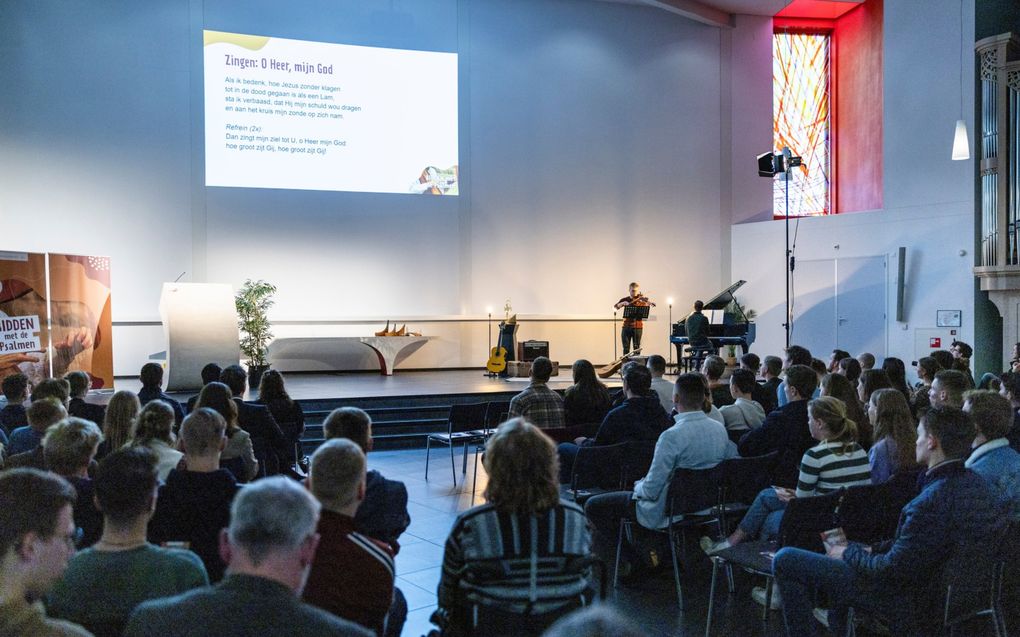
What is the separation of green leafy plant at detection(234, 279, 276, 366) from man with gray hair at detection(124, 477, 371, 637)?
33.6 feet

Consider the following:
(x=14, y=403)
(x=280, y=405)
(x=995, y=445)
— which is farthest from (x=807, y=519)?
(x=14, y=403)

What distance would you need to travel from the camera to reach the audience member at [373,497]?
2.95 metres

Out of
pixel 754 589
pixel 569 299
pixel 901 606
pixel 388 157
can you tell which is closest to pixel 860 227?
pixel 569 299

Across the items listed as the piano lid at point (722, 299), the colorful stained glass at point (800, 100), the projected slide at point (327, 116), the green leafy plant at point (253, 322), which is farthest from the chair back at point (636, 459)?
the colorful stained glass at point (800, 100)

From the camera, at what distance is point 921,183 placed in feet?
39.2

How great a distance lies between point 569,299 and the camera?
14.3m

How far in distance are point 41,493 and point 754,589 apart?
3.28 metres

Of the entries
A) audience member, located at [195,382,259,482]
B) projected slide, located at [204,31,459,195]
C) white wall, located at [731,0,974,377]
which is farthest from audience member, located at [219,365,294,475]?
white wall, located at [731,0,974,377]

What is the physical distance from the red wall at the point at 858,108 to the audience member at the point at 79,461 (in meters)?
13.7

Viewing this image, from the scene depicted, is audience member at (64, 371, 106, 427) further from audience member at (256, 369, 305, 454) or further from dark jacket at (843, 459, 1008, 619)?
dark jacket at (843, 459, 1008, 619)

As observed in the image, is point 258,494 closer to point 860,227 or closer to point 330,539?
point 330,539

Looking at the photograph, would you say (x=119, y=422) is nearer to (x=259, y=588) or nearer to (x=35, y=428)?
(x=35, y=428)

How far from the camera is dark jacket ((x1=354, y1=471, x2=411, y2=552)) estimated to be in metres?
2.94

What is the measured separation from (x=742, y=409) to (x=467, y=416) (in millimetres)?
2508
